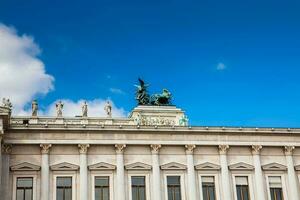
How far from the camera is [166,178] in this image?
4262cm

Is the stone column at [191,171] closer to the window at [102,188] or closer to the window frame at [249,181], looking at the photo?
the window frame at [249,181]

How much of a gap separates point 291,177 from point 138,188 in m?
13.0

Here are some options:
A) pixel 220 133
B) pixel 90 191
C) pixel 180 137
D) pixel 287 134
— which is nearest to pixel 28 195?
pixel 90 191

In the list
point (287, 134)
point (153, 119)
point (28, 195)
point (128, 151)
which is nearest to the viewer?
point (28, 195)

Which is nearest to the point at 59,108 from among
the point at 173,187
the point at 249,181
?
the point at 173,187

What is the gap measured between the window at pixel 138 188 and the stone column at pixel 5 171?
9.51m

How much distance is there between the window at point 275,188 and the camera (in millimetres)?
44062

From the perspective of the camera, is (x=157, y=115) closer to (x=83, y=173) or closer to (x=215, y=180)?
(x=215, y=180)

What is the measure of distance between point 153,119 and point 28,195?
15857 millimetres

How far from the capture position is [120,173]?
41.7m

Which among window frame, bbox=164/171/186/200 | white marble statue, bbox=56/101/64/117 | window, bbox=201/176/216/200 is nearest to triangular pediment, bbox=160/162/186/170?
window frame, bbox=164/171/186/200

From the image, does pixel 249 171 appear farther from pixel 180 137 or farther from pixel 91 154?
pixel 91 154

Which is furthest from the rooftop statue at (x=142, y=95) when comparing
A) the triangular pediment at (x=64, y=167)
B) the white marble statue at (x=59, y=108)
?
the triangular pediment at (x=64, y=167)

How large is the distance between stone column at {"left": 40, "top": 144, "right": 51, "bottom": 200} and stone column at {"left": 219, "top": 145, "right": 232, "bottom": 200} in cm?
1401
